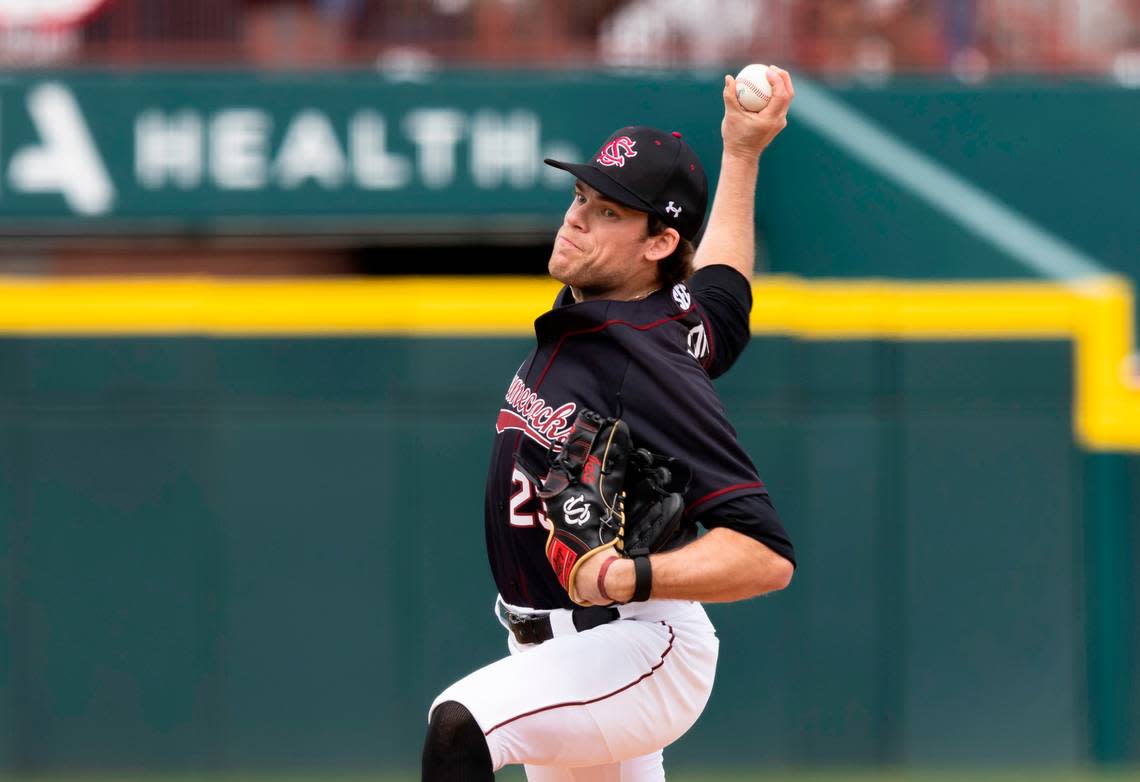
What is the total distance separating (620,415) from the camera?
3.26 metres

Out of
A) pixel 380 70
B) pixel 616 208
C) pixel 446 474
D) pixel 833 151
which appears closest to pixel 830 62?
pixel 833 151

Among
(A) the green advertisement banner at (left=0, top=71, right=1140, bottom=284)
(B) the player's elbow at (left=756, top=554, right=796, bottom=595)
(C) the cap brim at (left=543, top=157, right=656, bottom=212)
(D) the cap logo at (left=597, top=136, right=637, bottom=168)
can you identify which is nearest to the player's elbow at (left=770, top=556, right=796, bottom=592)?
(B) the player's elbow at (left=756, top=554, right=796, bottom=595)

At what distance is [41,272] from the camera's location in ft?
35.3

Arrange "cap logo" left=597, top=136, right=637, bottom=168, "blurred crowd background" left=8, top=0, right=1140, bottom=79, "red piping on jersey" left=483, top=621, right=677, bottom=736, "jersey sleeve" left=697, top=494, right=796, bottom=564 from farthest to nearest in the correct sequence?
"blurred crowd background" left=8, top=0, right=1140, bottom=79 < "cap logo" left=597, top=136, right=637, bottom=168 < "red piping on jersey" left=483, top=621, right=677, bottom=736 < "jersey sleeve" left=697, top=494, right=796, bottom=564

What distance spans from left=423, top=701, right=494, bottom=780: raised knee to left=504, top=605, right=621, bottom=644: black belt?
28 cm

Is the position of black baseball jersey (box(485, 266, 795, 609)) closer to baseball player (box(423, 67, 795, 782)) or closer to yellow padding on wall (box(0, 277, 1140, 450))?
baseball player (box(423, 67, 795, 782))

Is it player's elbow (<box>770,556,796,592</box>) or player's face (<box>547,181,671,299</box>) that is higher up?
player's face (<box>547,181,671,299</box>)

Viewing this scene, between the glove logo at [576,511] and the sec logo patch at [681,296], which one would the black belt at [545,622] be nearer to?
the glove logo at [576,511]

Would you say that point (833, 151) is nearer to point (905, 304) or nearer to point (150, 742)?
point (905, 304)

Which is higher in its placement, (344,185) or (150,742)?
(344,185)

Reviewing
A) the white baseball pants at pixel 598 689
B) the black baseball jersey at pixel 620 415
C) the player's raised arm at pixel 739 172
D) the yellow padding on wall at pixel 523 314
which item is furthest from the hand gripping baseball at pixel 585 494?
the yellow padding on wall at pixel 523 314

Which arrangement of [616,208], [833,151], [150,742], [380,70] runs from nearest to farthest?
[616,208]
[150,742]
[833,151]
[380,70]

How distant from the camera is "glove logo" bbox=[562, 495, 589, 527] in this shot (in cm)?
308

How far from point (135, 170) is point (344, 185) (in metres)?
1.23
